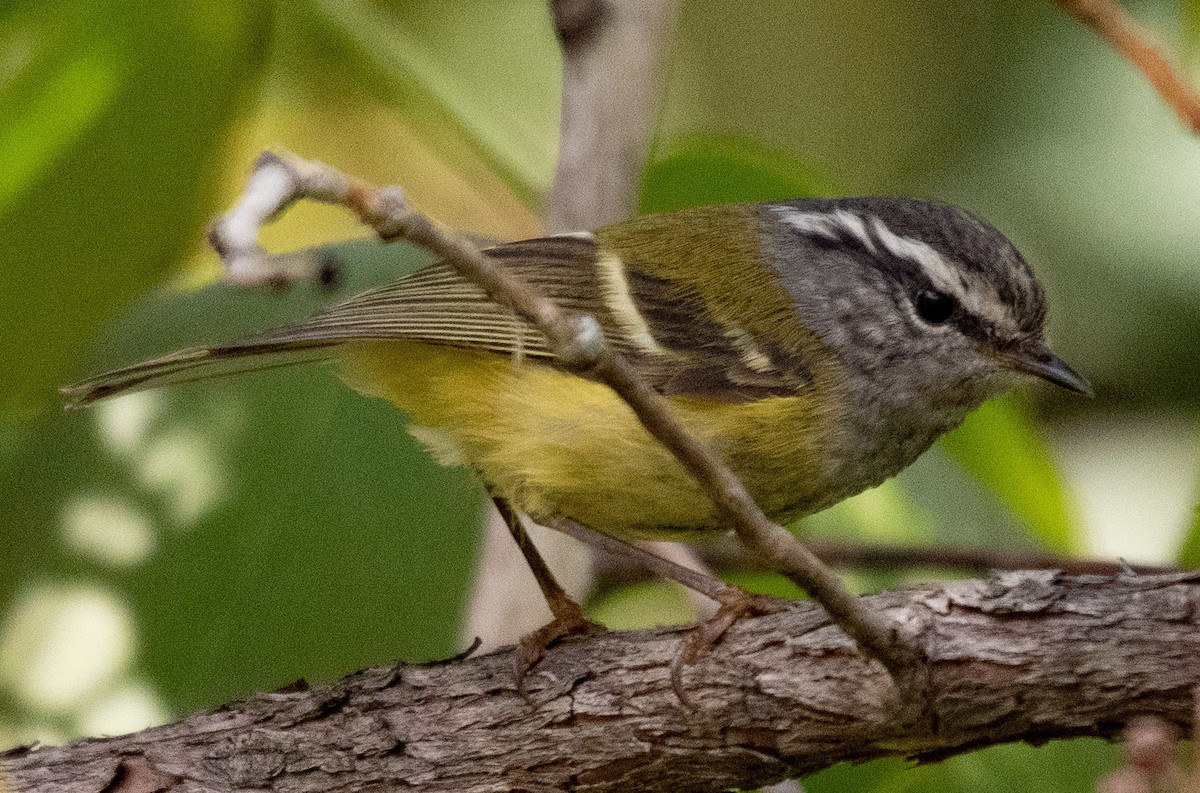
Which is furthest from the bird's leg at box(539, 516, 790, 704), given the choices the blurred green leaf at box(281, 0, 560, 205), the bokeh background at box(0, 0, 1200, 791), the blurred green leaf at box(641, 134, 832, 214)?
the blurred green leaf at box(281, 0, 560, 205)

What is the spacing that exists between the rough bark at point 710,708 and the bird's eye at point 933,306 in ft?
2.45

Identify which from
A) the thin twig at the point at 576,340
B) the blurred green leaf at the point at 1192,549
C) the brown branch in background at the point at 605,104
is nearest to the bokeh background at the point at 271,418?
the blurred green leaf at the point at 1192,549

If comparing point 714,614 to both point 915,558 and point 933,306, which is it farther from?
point 915,558

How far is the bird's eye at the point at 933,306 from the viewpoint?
101 inches

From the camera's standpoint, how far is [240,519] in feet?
9.36

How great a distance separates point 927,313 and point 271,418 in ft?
4.49

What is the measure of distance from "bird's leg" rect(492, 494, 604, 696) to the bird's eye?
0.83m

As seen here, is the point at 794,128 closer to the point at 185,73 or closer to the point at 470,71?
the point at 470,71

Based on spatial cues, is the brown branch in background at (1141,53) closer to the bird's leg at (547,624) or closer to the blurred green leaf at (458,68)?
the bird's leg at (547,624)

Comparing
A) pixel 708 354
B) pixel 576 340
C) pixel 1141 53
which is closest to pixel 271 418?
pixel 708 354

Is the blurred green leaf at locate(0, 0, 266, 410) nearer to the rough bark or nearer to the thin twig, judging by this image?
the rough bark

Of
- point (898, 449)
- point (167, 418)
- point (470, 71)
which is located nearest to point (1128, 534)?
point (898, 449)

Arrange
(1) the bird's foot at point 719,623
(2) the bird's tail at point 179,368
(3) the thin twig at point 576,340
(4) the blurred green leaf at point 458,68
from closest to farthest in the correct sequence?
(3) the thin twig at point 576,340
(1) the bird's foot at point 719,623
(2) the bird's tail at point 179,368
(4) the blurred green leaf at point 458,68

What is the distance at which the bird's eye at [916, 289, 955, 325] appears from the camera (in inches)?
101
